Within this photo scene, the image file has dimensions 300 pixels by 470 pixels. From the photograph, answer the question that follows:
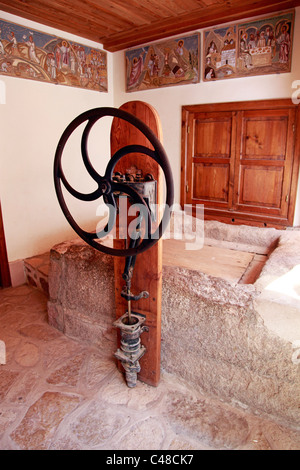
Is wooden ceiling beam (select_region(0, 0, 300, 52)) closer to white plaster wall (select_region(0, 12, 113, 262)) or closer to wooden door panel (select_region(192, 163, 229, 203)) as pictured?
white plaster wall (select_region(0, 12, 113, 262))

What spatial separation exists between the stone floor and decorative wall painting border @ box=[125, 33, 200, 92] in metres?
3.34

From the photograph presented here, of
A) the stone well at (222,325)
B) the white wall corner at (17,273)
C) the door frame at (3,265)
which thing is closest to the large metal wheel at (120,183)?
the stone well at (222,325)

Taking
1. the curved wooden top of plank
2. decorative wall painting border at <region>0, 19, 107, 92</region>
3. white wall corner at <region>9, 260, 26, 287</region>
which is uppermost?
decorative wall painting border at <region>0, 19, 107, 92</region>

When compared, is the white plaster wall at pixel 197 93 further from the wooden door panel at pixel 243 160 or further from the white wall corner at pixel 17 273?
the white wall corner at pixel 17 273

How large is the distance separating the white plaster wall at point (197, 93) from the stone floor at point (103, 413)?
2501 mm

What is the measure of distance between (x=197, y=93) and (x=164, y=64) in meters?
0.63

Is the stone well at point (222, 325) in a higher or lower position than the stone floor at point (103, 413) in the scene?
higher

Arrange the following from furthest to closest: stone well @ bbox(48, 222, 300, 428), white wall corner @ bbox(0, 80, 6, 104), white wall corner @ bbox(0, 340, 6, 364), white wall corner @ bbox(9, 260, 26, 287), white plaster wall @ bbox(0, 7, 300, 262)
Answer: white wall corner @ bbox(9, 260, 26, 287) < white plaster wall @ bbox(0, 7, 300, 262) < white wall corner @ bbox(0, 80, 6, 104) < white wall corner @ bbox(0, 340, 6, 364) < stone well @ bbox(48, 222, 300, 428)

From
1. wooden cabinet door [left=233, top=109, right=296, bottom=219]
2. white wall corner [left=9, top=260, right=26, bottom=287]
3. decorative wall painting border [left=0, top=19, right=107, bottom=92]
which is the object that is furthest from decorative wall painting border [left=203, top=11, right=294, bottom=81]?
white wall corner [left=9, top=260, right=26, bottom=287]

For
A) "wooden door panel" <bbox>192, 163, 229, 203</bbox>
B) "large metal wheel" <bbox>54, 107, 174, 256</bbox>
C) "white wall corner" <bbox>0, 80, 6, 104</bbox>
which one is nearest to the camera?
"large metal wheel" <bbox>54, 107, 174, 256</bbox>

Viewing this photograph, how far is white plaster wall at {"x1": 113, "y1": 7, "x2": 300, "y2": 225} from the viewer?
3.29m

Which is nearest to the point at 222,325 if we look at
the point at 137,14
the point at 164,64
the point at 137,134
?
the point at 137,134

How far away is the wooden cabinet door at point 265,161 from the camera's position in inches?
134

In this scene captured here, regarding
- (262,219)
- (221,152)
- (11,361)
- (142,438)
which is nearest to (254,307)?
(142,438)
